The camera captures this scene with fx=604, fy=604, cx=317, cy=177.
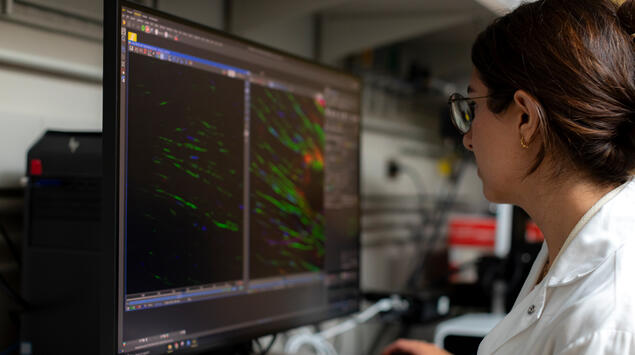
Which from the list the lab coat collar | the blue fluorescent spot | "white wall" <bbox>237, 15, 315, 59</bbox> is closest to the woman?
the lab coat collar

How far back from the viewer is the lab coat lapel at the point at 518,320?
829 mm

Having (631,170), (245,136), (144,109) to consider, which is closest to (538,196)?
(631,170)

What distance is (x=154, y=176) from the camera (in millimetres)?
889

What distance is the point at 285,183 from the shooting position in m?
1.16

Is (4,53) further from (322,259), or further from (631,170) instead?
(631,170)

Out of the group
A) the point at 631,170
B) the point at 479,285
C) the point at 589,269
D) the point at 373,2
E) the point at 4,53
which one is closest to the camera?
the point at 589,269

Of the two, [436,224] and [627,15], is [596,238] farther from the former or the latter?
[436,224]

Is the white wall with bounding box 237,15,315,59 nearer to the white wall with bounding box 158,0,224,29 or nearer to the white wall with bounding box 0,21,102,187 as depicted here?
the white wall with bounding box 158,0,224,29

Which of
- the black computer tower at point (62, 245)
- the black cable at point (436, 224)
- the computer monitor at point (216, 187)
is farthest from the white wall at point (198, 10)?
the black cable at point (436, 224)

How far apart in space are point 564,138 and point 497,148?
109 millimetres

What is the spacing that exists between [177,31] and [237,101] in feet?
0.54

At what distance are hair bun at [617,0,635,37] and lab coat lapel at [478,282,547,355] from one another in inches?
14.8

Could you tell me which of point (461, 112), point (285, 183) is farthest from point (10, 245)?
point (461, 112)

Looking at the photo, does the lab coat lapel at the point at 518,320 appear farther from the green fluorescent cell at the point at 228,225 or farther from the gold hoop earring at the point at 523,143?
the green fluorescent cell at the point at 228,225
